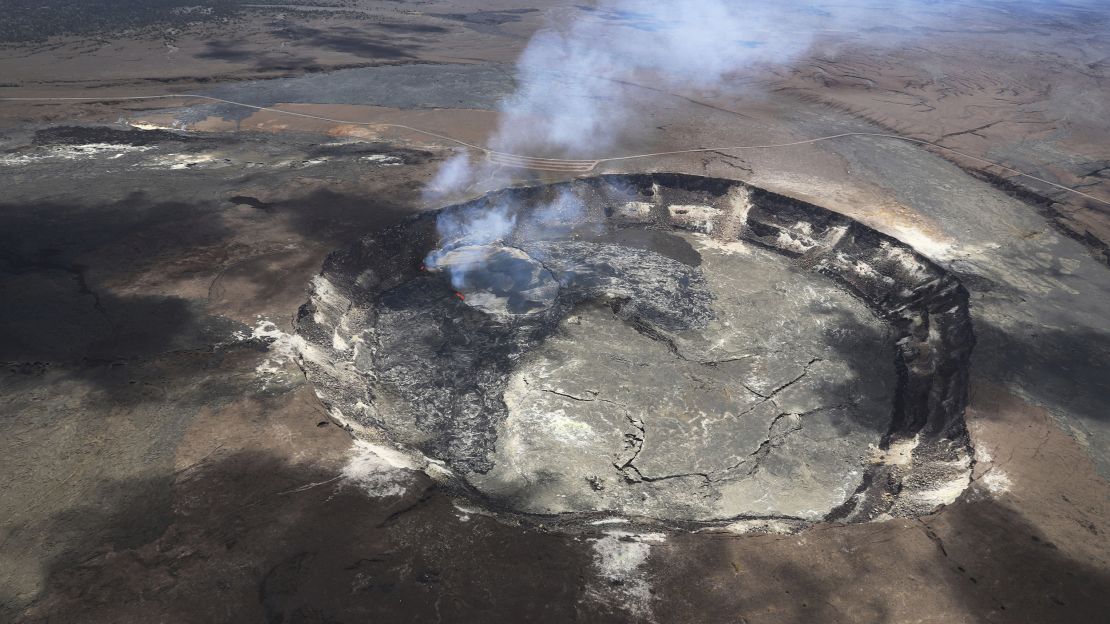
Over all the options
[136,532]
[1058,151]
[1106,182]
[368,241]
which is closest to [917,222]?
[1106,182]

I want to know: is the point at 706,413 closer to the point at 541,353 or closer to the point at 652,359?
the point at 652,359

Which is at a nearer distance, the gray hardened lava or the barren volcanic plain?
the barren volcanic plain

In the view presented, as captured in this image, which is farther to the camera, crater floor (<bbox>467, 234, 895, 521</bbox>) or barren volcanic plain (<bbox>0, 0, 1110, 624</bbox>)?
crater floor (<bbox>467, 234, 895, 521</bbox>)

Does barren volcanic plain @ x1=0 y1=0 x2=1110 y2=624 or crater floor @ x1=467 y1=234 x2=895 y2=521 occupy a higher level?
barren volcanic plain @ x1=0 y1=0 x2=1110 y2=624

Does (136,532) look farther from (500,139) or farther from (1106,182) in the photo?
(1106,182)

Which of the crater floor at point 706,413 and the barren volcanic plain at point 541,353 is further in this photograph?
the crater floor at point 706,413
